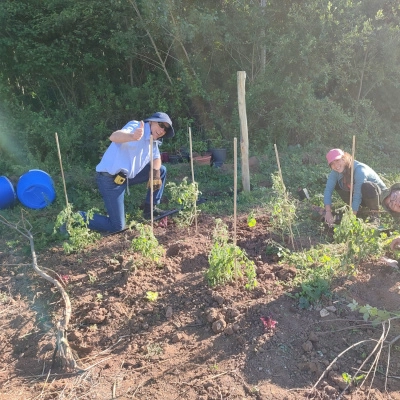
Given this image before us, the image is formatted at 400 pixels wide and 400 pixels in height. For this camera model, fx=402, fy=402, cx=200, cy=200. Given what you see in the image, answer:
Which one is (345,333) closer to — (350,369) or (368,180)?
(350,369)

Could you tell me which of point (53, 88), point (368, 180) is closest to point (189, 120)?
point (53, 88)

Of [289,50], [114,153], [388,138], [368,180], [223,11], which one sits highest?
[223,11]

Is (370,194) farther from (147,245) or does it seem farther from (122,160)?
(122,160)

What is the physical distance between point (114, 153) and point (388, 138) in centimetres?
658

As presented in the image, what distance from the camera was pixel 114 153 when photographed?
424cm

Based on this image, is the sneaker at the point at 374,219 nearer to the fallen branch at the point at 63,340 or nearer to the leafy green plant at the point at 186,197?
the leafy green plant at the point at 186,197

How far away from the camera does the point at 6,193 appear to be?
17.7 feet

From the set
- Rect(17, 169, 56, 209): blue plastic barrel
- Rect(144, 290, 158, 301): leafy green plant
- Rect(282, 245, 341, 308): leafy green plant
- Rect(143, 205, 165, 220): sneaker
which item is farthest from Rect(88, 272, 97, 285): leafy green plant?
Rect(17, 169, 56, 209): blue plastic barrel

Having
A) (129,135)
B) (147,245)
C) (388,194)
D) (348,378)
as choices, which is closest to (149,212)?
(129,135)

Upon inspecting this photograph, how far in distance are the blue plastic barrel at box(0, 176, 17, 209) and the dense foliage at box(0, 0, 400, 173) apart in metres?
1.62

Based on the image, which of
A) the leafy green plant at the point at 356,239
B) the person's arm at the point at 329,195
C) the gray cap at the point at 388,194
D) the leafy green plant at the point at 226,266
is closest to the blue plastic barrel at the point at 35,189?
the leafy green plant at the point at 226,266

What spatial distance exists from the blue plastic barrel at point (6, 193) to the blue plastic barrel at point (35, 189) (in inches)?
6.2

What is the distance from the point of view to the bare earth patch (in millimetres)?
2439

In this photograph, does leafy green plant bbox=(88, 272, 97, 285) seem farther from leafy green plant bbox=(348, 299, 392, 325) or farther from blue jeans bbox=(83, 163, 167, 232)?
leafy green plant bbox=(348, 299, 392, 325)
